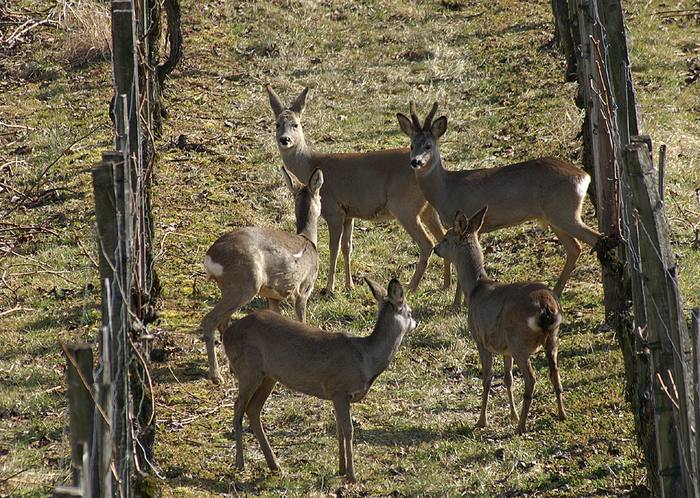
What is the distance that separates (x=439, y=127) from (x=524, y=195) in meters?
1.41

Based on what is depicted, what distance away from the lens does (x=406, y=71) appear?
17.4 metres

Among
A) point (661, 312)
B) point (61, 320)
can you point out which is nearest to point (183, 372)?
point (61, 320)

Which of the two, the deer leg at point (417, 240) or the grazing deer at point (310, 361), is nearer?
the grazing deer at point (310, 361)

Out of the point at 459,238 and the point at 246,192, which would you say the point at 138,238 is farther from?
the point at 246,192

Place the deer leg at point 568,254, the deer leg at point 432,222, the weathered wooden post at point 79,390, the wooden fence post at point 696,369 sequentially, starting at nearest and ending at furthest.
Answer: the wooden fence post at point 696,369, the weathered wooden post at point 79,390, the deer leg at point 568,254, the deer leg at point 432,222

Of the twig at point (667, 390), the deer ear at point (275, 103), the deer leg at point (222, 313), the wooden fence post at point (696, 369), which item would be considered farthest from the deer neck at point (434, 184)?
the wooden fence post at point (696, 369)

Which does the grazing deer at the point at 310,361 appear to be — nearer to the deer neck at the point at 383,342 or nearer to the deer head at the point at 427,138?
the deer neck at the point at 383,342

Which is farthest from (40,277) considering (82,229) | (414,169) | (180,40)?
(180,40)

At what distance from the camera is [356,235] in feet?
42.8

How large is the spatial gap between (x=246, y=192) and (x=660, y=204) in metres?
8.57

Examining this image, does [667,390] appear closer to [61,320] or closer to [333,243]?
[61,320]

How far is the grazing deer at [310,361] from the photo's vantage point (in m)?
7.63

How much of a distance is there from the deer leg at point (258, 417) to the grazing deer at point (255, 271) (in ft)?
4.46

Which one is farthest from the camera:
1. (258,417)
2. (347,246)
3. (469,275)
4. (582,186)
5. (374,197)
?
(374,197)
